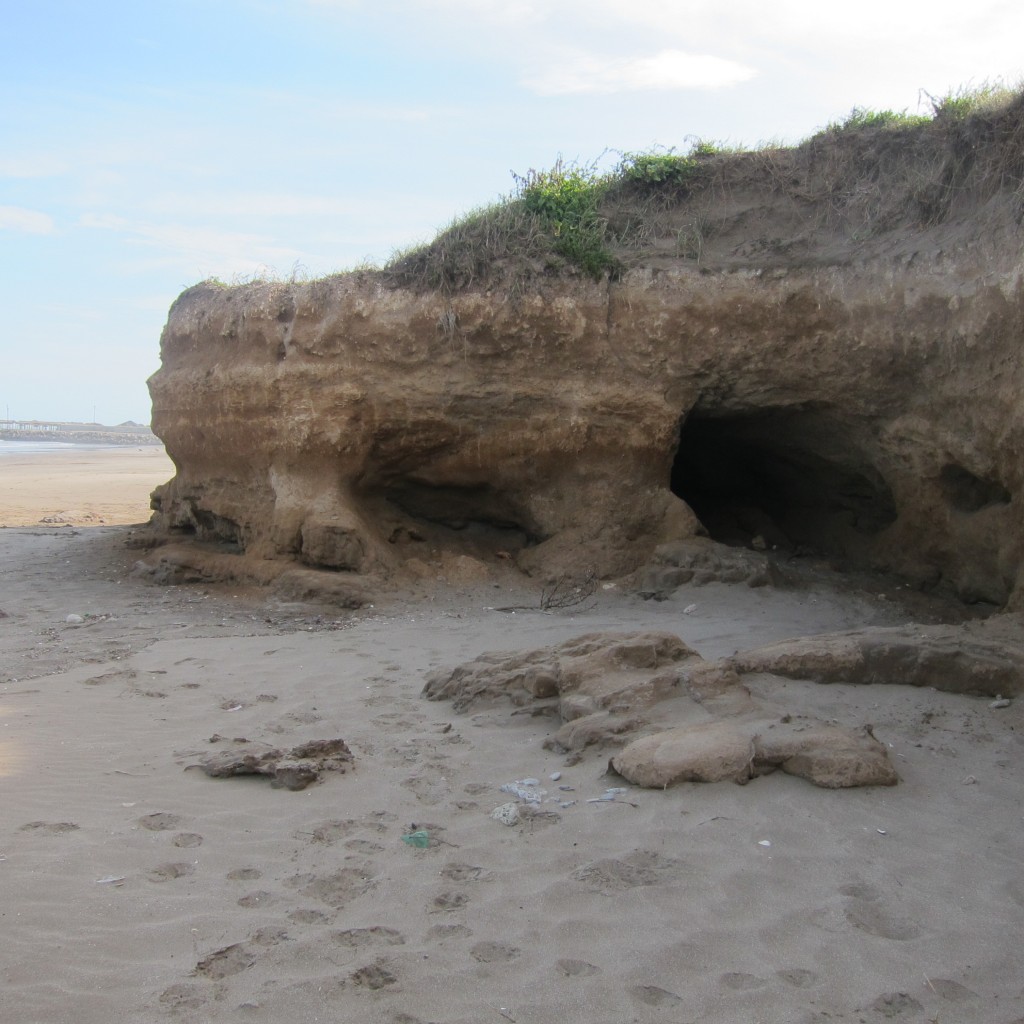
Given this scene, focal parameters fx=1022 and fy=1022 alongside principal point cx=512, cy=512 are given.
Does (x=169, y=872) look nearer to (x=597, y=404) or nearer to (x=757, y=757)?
(x=757, y=757)

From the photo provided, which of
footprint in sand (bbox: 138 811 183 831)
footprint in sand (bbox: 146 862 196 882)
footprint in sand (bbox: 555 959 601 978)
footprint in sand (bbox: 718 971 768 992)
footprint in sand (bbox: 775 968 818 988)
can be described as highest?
footprint in sand (bbox: 138 811 183 831)

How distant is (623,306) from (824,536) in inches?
111

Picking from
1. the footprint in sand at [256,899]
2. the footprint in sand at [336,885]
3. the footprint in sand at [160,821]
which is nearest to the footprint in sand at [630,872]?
the footprint in sand at [336,885]

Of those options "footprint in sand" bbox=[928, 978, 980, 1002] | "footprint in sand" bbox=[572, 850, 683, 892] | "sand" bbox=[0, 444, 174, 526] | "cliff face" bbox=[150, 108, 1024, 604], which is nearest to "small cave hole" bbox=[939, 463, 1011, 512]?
"cliff face" bbox=[150, 108, 1024, 604]

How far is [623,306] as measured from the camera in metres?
8.10

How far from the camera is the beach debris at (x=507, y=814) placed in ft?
11.4

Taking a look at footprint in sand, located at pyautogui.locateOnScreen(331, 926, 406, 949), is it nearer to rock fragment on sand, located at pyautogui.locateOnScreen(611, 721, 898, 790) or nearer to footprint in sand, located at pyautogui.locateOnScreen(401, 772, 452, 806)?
footprint in sand, located at pyautogui.locateOnScreen(401, 772, 452, 806)

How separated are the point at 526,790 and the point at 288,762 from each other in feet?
3.02

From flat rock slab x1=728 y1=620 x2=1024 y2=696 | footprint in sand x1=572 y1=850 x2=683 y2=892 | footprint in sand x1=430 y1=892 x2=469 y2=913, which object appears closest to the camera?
footprint in sand x1=430 y1=892 x2=469 y2=913

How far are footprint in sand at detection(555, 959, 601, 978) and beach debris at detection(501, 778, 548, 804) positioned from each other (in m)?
1.03

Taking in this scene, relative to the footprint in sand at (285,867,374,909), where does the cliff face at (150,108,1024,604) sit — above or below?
above

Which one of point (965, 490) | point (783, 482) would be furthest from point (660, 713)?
point (783, 482)

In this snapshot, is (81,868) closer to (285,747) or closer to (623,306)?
(285,747)

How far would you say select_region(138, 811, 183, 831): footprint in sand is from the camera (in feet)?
11.3
